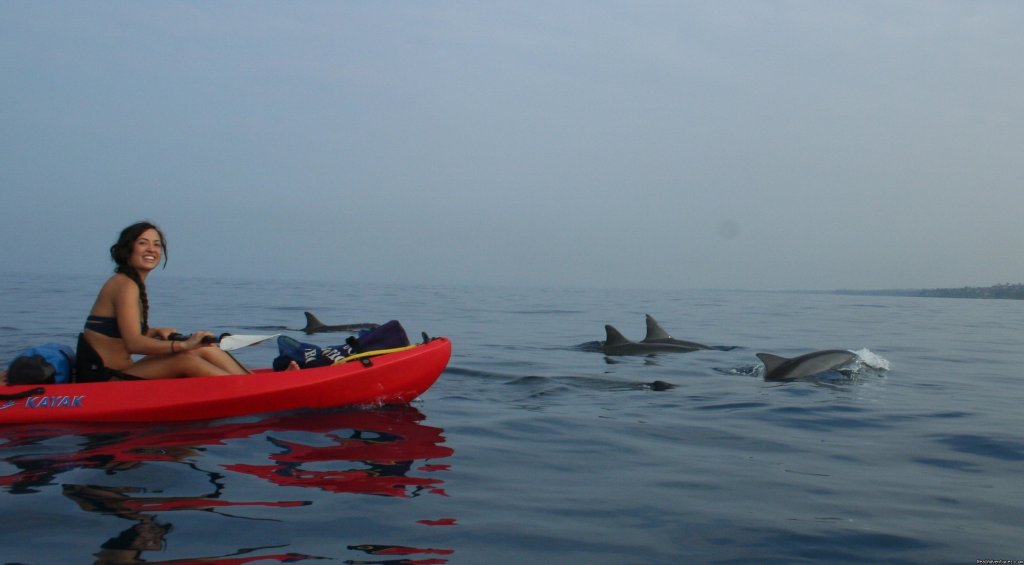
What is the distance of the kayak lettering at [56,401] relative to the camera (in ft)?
25.3

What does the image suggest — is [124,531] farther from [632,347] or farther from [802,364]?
[632,347]

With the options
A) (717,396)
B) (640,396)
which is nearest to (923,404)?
(717,396)

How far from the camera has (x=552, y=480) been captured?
5914 mm

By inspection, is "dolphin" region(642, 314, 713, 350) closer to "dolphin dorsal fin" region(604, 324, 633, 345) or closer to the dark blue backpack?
"dolphin dorsal fin" region(604, 324, 633, 345)

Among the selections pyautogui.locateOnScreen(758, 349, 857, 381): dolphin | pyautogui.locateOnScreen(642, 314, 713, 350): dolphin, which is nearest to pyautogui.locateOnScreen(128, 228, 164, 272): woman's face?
pyautogui.locateOnScreen(758, 349, 857, 381): dolphin

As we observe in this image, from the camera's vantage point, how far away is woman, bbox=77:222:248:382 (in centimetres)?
741

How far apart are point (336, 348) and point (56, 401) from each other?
8.20 feet

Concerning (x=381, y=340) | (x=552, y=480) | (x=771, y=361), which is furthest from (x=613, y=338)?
(x=552, y=480)

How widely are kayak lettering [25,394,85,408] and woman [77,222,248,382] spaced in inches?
12.5

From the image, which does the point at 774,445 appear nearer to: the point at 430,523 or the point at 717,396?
the point at 717,396

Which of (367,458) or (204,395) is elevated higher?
(204,395)

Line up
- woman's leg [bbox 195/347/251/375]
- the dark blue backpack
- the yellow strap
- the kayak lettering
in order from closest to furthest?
the kayak lettering, the dark blue backpack, woman's leg [bbox 195/347/251/375], the yellow strap

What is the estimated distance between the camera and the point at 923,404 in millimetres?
9797

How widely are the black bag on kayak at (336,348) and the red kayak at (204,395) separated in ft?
0.75
